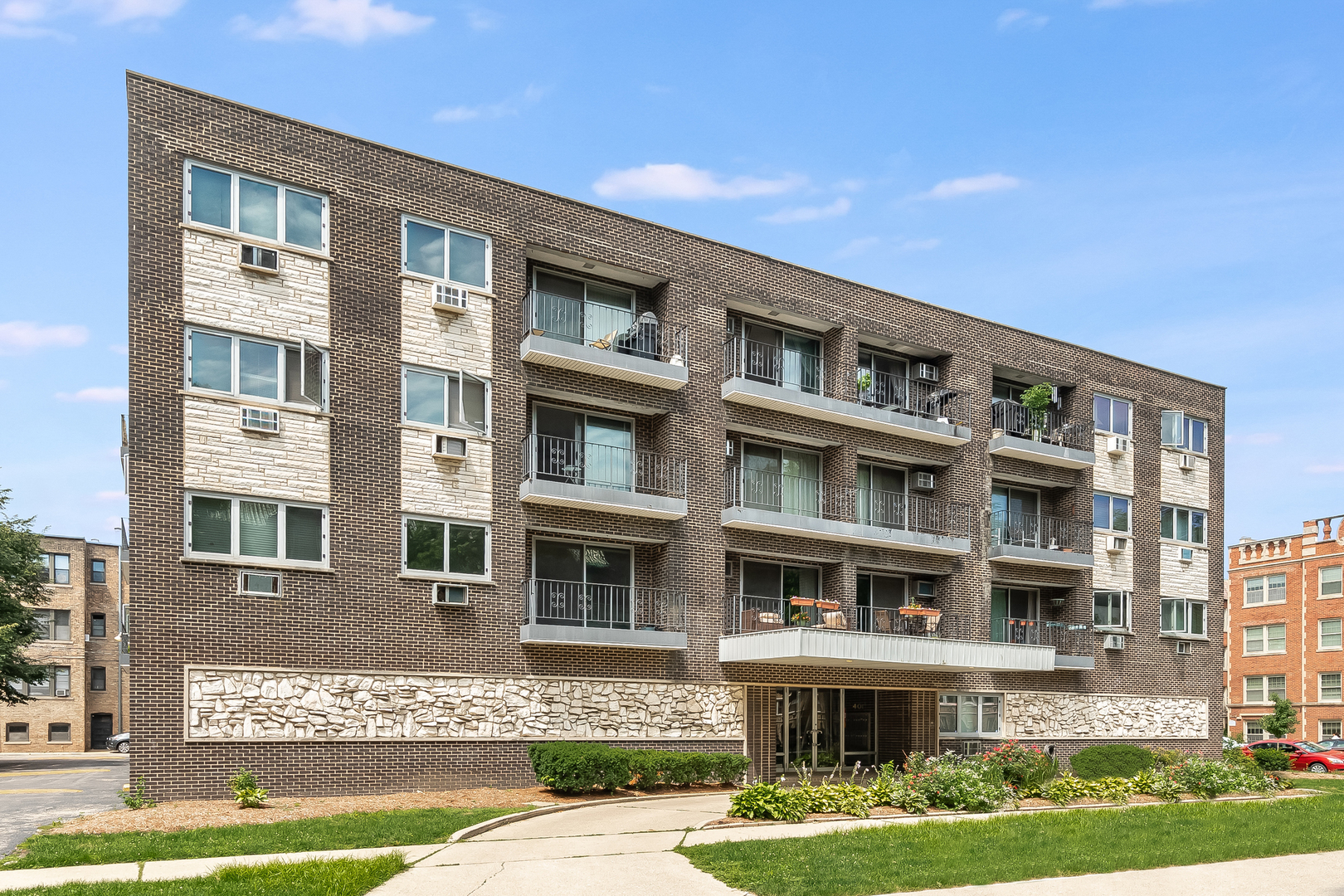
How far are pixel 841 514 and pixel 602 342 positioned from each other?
7892 millimetres

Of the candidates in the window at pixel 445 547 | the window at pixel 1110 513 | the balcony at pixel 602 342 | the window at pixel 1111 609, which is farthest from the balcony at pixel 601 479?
the window at pixel 1111 609

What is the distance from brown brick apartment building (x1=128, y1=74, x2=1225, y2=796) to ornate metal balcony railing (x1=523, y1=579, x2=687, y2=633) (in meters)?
0.09

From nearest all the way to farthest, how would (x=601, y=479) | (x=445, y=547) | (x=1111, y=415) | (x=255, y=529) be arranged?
(x=255, y=529) < (x=445, y=547) < (x=601, y=479) < (x=1111, y=415)

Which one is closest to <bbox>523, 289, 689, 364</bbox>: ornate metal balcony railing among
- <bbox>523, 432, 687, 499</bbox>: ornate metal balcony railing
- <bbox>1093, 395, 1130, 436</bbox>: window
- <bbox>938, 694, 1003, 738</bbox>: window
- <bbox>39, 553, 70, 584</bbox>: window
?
<bbox>523, 432, 687, 499</bbox>: ornate metal balcony railing

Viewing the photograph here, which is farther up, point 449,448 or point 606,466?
point 449,448

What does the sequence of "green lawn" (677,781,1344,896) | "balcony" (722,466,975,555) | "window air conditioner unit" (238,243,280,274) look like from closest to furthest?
"green lawn" (677,781,1344,896) < "window air conditioner unit" (238,243,280,274) < "balcony" (722,466,975,555)

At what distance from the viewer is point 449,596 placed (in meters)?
22.2

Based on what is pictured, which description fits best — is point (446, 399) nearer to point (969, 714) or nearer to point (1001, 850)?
point (1001, 850)

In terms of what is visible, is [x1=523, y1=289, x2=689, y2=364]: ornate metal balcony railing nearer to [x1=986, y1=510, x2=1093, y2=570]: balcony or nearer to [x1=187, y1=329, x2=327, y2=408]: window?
[x1=187, y1=329, x2=327, y2=408]: window

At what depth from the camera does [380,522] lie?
2177 cm

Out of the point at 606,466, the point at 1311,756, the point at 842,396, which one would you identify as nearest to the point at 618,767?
the point at 606,466

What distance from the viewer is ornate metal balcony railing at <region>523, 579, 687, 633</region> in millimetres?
23938

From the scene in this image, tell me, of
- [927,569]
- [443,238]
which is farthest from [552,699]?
[927,569]

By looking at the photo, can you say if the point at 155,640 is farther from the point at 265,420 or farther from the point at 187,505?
the point at 265,420
